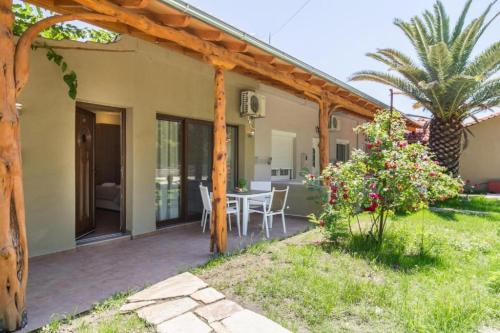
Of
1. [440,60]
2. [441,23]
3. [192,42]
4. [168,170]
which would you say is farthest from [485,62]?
[168,170]

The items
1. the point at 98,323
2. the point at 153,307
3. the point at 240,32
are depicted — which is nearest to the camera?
the point at 98,323

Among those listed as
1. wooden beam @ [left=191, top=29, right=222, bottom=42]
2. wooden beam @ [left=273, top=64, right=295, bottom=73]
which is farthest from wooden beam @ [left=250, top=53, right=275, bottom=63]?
wooden beam @ [left=191, top=29, right=222, bottom=42]

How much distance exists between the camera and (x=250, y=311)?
3414mm

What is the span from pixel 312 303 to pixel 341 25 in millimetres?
13763

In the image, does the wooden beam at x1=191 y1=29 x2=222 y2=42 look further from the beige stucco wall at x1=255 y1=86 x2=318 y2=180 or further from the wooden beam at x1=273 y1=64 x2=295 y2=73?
the beige stucco wall at x1=255 y1=86 x2=318 y2=180

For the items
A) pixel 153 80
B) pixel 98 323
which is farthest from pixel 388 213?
pixel 153 80

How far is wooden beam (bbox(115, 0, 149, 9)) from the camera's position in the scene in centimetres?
365

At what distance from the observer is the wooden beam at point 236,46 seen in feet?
16.6

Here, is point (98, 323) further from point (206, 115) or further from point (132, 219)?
point (206, 115)

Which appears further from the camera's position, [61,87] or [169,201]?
[169,201]

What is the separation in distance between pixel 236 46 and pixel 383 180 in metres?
3.03

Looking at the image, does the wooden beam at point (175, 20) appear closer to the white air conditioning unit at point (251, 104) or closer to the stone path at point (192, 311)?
the stone path at point (192, 311)

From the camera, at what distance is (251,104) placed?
897 centimetres

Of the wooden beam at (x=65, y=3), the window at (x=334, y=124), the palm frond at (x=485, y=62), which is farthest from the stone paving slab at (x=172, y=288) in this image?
the window at (x=334, y=124)
